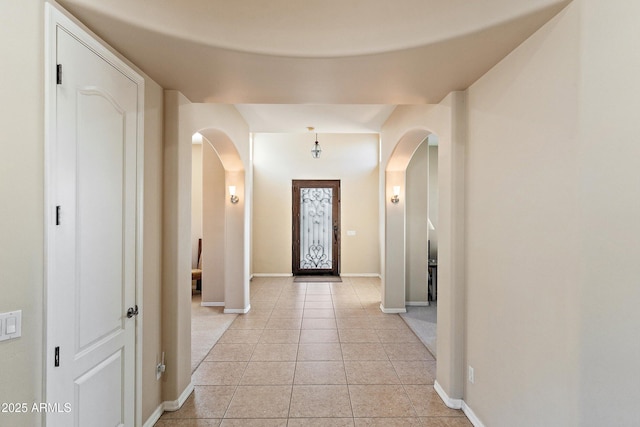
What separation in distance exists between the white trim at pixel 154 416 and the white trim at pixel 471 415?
255 centimetres

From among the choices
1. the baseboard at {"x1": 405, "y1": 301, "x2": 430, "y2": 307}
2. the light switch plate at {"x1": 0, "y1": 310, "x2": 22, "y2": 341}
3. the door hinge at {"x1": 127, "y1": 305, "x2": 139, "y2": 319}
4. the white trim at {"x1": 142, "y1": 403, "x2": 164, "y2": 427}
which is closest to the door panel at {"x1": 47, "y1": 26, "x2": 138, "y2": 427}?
the door hinge at {"x1": 127, "y1": 305, "x2": 139, "y2": 319}

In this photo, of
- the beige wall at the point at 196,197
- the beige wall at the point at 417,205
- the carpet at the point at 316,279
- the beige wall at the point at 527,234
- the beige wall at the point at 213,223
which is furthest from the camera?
the carpet at the point at 316,279

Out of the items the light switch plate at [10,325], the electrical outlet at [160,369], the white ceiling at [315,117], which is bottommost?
the electrical outlet at [160,369]

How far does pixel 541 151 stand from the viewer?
1.85m

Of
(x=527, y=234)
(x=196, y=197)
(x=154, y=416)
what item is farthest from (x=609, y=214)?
(x=196, y=197)

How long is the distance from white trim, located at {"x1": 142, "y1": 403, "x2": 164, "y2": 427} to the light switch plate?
4.96 ft

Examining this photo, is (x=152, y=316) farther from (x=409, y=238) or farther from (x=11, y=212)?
(x=409, y=238)

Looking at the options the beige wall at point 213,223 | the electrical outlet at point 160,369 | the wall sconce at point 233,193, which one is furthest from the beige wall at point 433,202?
the electrical outlet at point 160,369

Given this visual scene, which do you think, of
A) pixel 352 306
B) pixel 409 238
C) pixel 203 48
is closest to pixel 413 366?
pixel 352 306

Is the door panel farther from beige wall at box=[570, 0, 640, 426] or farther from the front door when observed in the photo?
the front door

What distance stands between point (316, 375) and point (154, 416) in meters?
1.54

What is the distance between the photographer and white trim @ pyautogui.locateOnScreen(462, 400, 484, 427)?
8.45 feet

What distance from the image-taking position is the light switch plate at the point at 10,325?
1385 millimetres

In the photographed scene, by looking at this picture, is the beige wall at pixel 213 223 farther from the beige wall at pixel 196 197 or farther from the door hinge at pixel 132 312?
the door hinge at pixel 132 312
